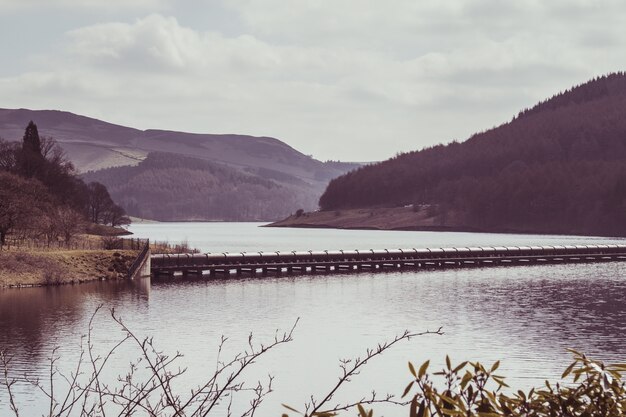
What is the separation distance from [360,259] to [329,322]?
60.4 m

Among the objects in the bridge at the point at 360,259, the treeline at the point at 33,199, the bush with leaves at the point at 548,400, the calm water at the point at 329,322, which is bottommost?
the calm water at the point at 329,322

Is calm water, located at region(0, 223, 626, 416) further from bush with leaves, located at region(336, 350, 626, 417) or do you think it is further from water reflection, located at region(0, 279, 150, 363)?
bush with leaves, located at region(336, 350, 626, 417)

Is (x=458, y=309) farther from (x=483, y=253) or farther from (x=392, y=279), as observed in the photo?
(x=483, y=253)

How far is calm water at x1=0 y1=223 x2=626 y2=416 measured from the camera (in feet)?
146

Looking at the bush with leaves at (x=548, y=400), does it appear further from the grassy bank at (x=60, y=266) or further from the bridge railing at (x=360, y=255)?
the bridge railing at (x=360, y=255)

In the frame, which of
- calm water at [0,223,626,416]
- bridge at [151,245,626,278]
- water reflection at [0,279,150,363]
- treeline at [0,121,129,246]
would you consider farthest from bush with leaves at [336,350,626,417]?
bridge at [151,245,626,278]

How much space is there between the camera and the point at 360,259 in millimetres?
125250

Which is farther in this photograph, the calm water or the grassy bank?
the grassy bank

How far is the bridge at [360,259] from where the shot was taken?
108 metres

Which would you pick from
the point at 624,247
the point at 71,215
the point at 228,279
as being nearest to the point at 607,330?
the point at 228,279

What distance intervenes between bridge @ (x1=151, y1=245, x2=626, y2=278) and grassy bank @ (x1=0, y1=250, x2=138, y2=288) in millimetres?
7985

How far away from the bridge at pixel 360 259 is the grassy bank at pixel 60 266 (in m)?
7.98

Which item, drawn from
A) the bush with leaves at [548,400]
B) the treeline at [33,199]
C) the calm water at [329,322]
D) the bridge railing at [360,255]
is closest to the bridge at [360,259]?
the bridge railing at [360,255]

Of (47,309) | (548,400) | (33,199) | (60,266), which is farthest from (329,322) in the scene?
(548,400)
